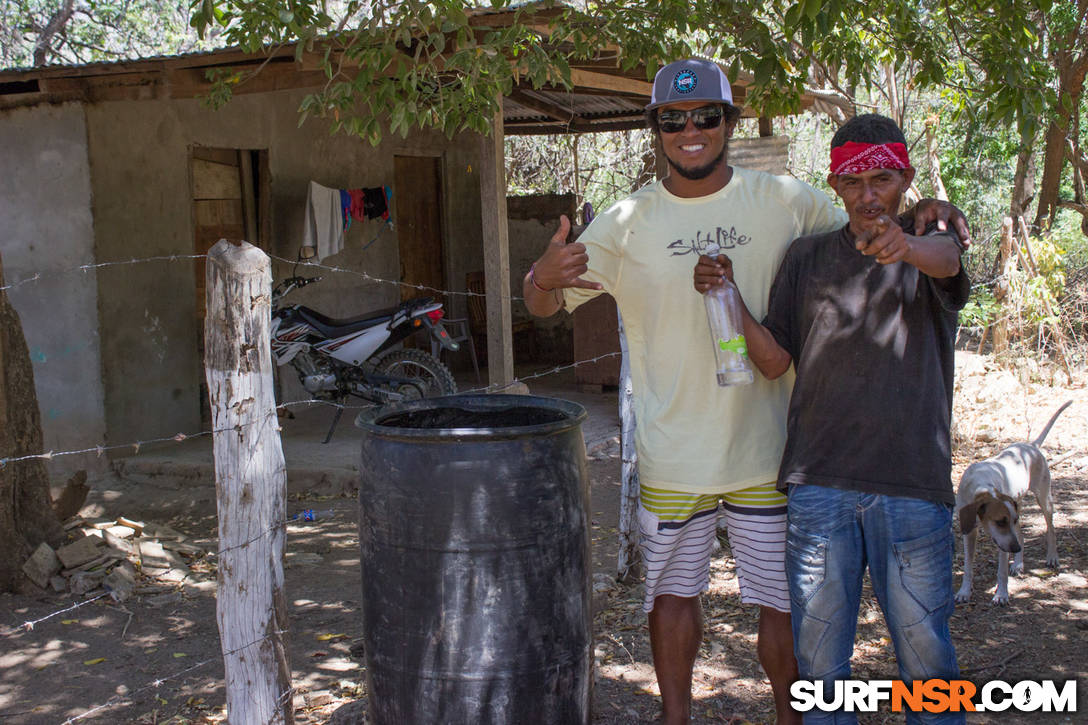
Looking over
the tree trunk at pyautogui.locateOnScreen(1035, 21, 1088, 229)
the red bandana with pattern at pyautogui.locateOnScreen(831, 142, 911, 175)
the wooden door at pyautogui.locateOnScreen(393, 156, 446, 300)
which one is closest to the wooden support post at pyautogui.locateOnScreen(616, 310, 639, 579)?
the red bandana with pattern at pyautogui.locateOnScreen(831, 142, 911, 175)

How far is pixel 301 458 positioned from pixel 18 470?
2.30m

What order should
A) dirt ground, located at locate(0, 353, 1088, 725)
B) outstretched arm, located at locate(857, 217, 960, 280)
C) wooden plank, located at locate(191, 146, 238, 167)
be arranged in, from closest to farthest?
outstretched arm, located at locate(857, 217, 960, 280) → dirt ground, located at locate(0, 353, 1088, 725) → wooden plank, located at locate(191, 146, 238, 167)

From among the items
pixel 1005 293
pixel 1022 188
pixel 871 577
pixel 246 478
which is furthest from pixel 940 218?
pixel 1022 188

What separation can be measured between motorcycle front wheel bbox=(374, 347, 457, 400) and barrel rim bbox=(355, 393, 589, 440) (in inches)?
176

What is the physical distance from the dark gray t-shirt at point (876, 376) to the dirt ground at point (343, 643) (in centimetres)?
8

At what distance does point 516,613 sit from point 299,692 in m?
1.44

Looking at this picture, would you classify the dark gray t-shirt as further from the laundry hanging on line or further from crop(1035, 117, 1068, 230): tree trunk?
crop(1035, 117, 1068, 230): tree trunk

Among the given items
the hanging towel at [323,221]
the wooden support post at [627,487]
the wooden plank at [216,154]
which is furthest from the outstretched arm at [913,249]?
the hanging towel at [323,221]

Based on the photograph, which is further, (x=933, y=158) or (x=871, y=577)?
(x=933, y=158)

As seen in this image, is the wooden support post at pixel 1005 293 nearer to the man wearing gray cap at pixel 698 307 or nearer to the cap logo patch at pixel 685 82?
the man wearing gray cap at pixel 698 307

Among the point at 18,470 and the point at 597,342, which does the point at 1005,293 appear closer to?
the point at 597,342

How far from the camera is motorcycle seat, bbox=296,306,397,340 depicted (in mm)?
7320

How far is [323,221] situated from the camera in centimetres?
851

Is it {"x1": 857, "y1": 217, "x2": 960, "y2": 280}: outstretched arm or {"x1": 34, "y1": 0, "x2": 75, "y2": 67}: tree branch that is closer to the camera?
{"x1": 857, "y1": 217, "x2": 960, "y2": 280}: outstretched arm
